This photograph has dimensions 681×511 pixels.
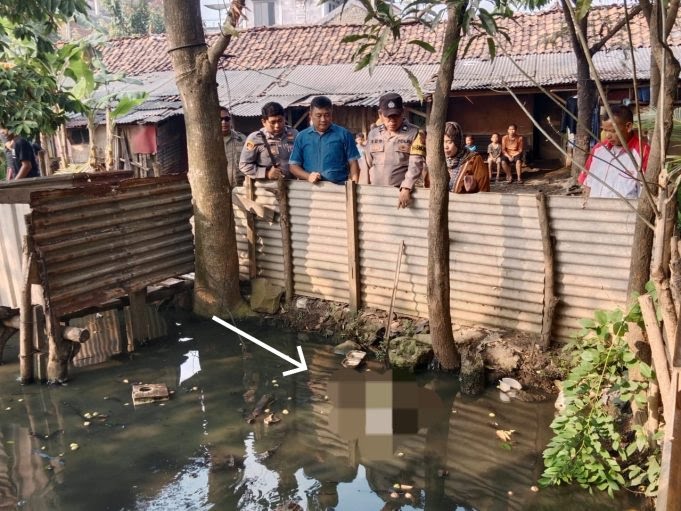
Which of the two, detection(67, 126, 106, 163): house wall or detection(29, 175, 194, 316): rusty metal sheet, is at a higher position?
detection(67, 126, 106, 163): house wall

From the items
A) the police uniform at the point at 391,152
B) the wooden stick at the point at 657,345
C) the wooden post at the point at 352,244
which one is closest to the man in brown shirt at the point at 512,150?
the police uniform at the point at 391,152

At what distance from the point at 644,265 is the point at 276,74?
1424cm

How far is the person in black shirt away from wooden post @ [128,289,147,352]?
12.6ft

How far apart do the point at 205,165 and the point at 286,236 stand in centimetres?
124

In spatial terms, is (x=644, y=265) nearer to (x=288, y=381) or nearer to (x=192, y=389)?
(x=288, y=381)

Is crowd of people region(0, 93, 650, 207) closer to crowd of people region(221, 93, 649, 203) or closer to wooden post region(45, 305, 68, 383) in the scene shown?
crowd of people region(221, 93, 649, 203)

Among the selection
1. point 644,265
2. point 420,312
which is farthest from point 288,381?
point 644,265

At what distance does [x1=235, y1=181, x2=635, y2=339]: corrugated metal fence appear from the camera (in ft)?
18.6

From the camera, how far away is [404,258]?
22.4ft

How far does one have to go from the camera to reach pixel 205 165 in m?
7.54

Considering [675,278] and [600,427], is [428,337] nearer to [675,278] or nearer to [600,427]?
[600,427]

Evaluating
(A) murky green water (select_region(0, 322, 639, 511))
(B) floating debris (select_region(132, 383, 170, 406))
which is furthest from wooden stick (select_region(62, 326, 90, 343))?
(B) floating debris (select_region(132, 383, 170, 406))

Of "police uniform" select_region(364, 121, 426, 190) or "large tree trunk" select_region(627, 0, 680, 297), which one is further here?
"police uniform" select_region(364, 121, 426, 190)

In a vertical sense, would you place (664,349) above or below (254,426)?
above
